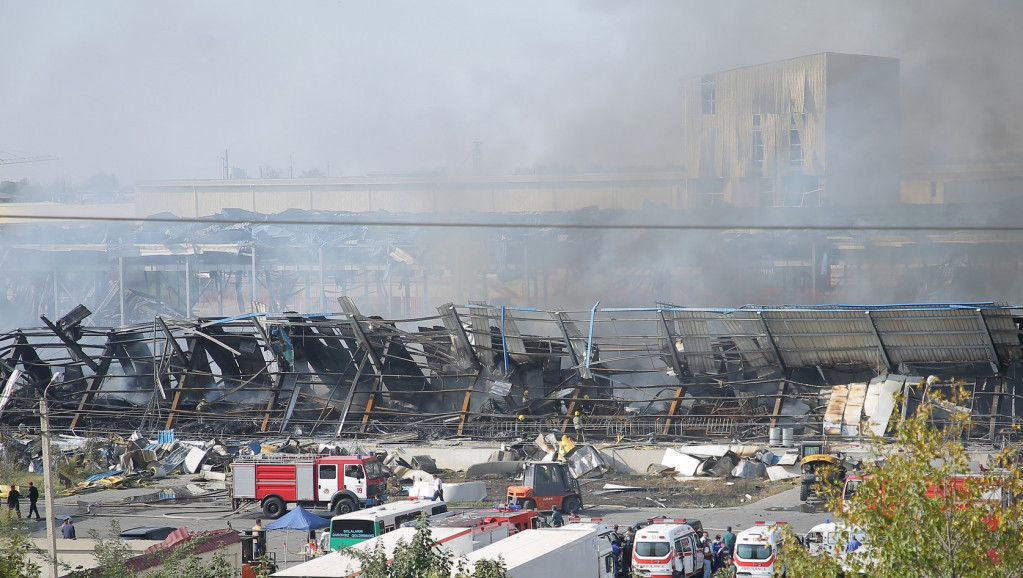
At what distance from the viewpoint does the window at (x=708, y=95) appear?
40016 millimetres

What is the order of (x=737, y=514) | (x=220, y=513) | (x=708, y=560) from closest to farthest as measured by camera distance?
(x=708, y=560) → (x=737, y=514) → (x=220, y=513)

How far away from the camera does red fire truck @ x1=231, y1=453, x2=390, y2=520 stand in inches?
669

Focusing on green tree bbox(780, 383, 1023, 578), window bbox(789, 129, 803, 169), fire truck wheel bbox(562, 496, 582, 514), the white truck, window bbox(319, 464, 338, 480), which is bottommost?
fire truck wheel bbox(562, 496, 582, 514)

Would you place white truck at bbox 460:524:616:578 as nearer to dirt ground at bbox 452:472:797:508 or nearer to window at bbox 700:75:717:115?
dirt ground at bbox 452:472:797:508

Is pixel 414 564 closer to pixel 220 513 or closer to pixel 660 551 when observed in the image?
pixel 660 551

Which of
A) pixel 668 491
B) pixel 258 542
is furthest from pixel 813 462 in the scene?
pixel 258 542

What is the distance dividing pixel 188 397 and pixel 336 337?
4.54m

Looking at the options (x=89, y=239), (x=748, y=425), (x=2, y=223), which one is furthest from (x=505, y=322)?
(x=2, y=223)

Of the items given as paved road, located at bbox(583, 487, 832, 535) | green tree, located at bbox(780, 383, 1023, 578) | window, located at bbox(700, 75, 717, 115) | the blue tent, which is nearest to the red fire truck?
the blue tent

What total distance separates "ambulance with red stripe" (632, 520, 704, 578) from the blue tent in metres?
5.36

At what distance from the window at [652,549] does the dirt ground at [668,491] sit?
6.03m

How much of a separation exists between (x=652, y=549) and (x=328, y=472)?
7456mm

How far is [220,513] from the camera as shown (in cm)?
1762

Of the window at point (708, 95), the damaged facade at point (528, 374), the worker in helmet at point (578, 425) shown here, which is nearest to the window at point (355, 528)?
the damaged facade at point (528, 374)
